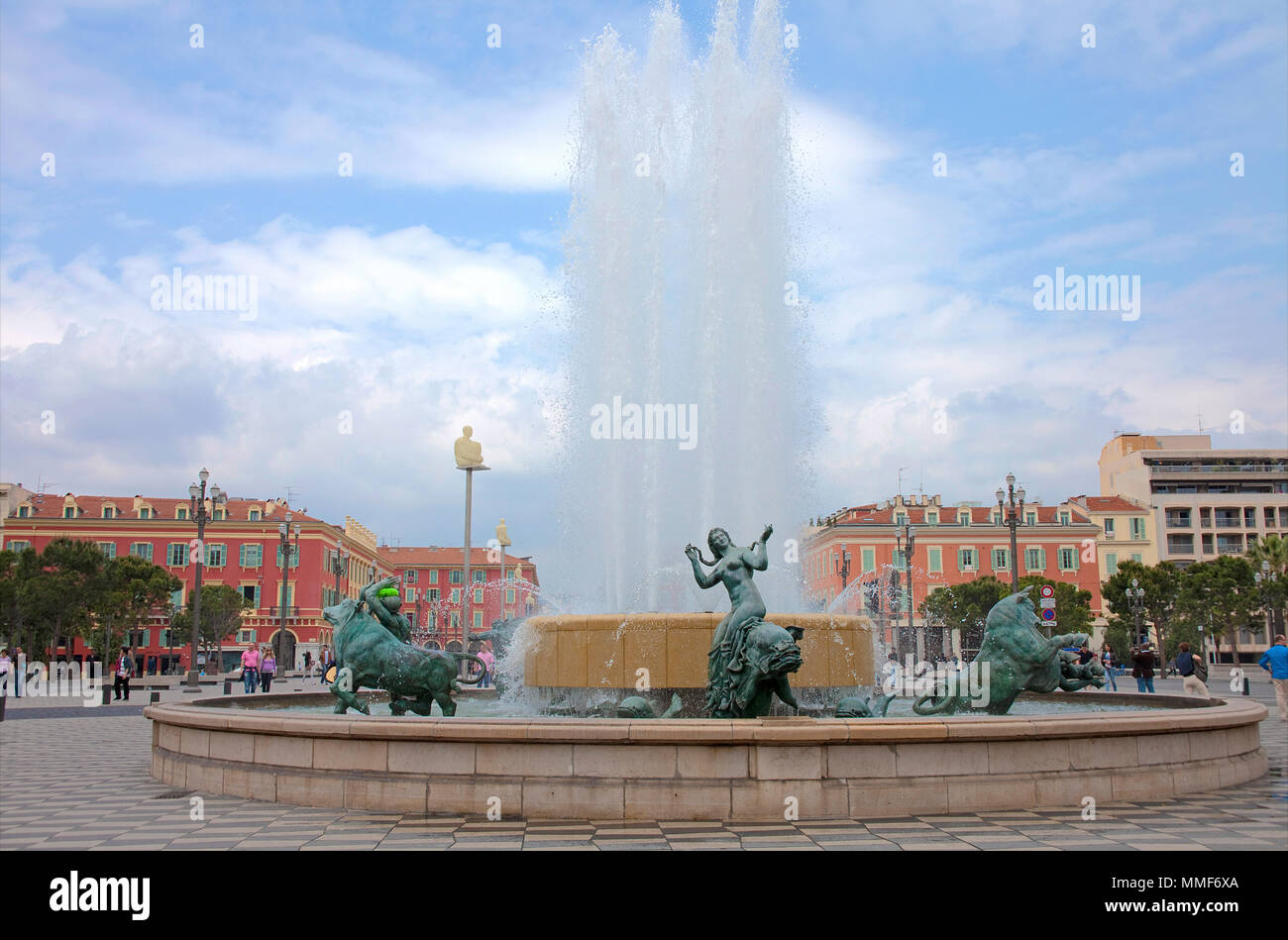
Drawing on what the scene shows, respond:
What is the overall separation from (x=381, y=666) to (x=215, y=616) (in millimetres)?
53166

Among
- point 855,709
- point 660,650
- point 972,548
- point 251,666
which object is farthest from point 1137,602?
point 855,709

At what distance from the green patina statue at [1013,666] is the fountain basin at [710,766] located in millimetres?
1708

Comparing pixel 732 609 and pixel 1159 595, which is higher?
pixel 732 609

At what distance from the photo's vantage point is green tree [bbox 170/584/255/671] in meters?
57.4

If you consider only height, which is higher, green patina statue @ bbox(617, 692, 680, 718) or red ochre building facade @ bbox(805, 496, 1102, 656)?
red ochre building facade @ bbox(805, 496, 1102, 656)

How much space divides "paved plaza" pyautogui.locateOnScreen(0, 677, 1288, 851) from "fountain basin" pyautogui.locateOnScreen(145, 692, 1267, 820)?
0.43ft

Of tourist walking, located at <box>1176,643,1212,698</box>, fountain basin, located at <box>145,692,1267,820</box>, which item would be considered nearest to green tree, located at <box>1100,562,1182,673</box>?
tourist walking, located at <box>1176,643,1212,698</box>

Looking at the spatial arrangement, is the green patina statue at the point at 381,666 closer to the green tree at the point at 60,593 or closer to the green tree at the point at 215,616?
the green tree at the point at 60,593

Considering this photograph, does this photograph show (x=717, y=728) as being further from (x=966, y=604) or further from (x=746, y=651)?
(x=966, y=604)

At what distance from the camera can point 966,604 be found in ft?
189

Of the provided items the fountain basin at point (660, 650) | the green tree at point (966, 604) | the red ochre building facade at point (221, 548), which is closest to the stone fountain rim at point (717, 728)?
the fountain basin at point (660, 650)

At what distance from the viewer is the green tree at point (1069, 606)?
2215 inches

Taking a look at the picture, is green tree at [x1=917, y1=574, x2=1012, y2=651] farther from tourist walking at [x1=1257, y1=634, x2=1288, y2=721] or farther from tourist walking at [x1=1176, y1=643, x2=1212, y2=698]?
tourist walking at [x1=1257, y1=634, x2=1288, y2=721]
